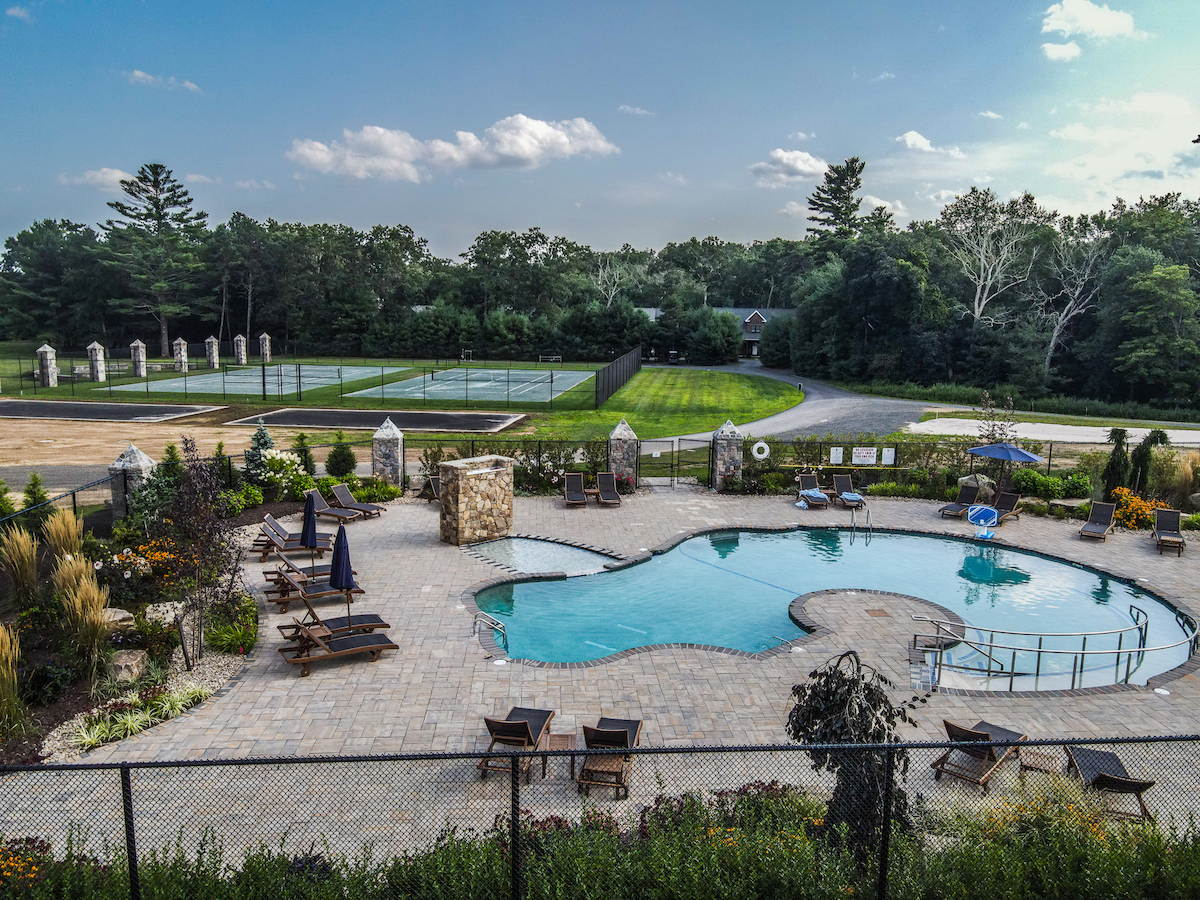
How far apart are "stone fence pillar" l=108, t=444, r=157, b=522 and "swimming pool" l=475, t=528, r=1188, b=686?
8199 millimetres

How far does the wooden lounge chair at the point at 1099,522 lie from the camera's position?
18219mm

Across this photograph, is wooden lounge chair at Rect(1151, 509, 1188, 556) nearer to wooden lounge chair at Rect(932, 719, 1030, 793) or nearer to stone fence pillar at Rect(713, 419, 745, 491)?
stone fence pillar at Rect(713, 419, 745, 491)

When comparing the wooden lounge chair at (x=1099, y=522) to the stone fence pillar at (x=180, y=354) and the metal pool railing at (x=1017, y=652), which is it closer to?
the metal pool railing at (x=1017, y=652)

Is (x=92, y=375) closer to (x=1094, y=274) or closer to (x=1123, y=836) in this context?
(x=1123, y=836)

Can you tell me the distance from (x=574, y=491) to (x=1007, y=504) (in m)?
11.4

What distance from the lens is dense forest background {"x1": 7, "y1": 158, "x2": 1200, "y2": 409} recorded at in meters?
52.4

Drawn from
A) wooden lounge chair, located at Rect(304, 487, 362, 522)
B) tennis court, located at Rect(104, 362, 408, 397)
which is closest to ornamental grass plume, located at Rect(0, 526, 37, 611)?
wooden lounge chair, located at Rect(304, 487, 362, 522)

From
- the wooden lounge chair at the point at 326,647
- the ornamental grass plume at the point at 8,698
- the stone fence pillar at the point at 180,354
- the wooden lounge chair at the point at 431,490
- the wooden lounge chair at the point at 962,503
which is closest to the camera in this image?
the ornamental grass plume at the point at 8,698

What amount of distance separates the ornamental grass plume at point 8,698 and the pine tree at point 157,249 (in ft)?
243

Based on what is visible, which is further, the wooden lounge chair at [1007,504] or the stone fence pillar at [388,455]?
the stone fence pillar at [388,455]

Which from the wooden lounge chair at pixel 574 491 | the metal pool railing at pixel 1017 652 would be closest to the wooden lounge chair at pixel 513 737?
the metal pool railing at pixel 1017 652

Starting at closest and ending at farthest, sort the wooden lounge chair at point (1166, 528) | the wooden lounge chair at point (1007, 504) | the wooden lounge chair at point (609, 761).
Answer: the wooden lounge chair at point (609, 761)
the wooden lounge chair at point (1166, 528)
the wooden lounge chair at point (1007, 504)

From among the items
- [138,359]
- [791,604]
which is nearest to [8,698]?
[791,604]

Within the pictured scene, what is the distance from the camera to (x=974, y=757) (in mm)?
8375
